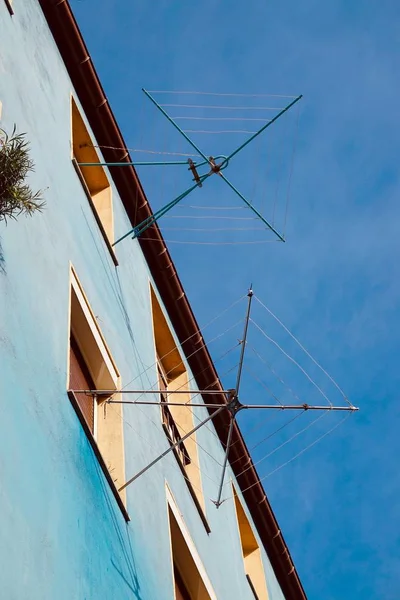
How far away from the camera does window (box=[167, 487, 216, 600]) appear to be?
12.0m

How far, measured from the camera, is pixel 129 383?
11.8 m

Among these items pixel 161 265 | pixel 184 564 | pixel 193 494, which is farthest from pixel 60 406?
pixel 161 265

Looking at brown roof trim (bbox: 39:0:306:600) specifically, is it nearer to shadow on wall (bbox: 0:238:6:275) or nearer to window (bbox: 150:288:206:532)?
window (bbox: 150:288:206:532)

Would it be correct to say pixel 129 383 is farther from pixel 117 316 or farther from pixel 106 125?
pixel 106 125

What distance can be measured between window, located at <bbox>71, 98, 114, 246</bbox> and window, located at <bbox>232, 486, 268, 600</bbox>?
5824mm

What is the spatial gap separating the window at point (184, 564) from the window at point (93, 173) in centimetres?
363

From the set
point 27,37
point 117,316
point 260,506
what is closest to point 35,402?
point 117,316

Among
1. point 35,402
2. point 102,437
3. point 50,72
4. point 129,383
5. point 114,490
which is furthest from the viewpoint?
point 50,72

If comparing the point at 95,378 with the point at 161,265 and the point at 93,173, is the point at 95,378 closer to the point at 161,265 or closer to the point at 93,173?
the point at 93,173

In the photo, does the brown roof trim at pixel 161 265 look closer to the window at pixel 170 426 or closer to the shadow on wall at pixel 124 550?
the window at pixel 170 426

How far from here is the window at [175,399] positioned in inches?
558

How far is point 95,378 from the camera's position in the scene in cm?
1096

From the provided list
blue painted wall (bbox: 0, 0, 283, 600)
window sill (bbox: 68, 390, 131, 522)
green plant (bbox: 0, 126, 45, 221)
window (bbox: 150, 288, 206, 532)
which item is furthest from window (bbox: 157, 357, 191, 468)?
green plant (bbox: 0, 126, 45, 221)

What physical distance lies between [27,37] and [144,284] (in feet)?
14.2
